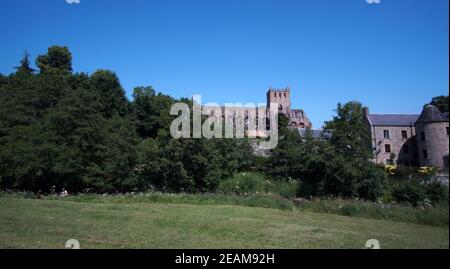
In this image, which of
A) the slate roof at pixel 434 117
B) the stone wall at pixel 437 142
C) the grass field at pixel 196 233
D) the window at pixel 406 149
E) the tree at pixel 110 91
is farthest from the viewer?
the tree at pixel 110 91

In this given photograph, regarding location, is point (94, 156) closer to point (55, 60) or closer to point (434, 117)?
point (434, 117)

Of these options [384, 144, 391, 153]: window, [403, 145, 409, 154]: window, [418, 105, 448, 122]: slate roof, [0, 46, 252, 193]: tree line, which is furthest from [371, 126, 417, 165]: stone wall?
[0, 46, 252, 193]: tree line

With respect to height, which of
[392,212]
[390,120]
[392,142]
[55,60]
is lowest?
[392,212]

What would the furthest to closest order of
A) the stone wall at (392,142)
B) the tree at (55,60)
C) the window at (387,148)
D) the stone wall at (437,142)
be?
the tree at (55,60) → the window at (387,148) → the stone wall at (392,142) → the stone wall at (437,142)

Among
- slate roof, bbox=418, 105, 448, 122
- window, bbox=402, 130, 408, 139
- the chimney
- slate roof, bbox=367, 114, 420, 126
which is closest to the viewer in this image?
slate roof, bbox=418, 105, 448, 122

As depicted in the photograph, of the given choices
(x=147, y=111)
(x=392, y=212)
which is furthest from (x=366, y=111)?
(x=392, y=212)

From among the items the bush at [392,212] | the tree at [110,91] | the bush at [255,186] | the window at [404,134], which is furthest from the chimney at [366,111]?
the tree at [110,91]

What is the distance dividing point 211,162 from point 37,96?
1607cm

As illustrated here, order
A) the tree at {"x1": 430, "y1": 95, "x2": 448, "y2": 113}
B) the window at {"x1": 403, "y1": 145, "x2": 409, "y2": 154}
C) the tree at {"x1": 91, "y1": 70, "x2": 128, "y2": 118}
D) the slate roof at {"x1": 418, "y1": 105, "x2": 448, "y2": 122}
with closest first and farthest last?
1. the tree at {"x1": 430, "y1": 95, "x2": 448, "y2": 113}
2. the slate roof at {"x1": 418, "y1": 105, "x2": 448, "y2": 122}
3. the window at {"x1": 403, "y1": 145, "x2": 409, "y2": 154}
4. the tree at {"x1": 91, "y1": 70, "x2": 128, "y2": 118}

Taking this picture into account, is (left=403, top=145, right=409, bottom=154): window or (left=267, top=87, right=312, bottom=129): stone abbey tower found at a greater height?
(left=267, top=87, right=312, bottom=129): stone abbey tower

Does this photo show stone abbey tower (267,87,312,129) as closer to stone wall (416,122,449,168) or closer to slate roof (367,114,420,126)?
slate roof (367,114,420,126)

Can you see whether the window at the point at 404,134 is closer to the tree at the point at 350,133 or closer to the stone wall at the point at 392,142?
the stone wall at the point at 392,142
